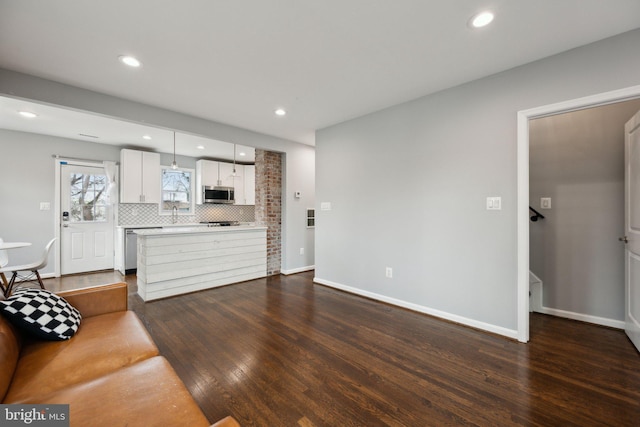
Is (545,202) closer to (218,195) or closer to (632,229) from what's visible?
(632,229)

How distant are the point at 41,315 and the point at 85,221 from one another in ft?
14.8

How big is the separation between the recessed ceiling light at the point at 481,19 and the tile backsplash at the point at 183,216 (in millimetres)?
6436

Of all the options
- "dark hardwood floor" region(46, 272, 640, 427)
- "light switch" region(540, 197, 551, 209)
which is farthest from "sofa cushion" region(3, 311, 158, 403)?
"light switch" region(540, 197, 551, 209)

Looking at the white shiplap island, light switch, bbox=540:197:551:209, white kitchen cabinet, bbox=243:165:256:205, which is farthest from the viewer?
white kitchen cabinet, bbox=243:165:256:205

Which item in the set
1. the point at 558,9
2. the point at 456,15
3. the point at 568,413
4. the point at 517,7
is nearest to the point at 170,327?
the point at 568,413

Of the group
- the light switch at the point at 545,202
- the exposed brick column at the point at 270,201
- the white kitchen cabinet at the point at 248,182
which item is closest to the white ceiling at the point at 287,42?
the light switch at the point at 545,202

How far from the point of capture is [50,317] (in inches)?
63.2

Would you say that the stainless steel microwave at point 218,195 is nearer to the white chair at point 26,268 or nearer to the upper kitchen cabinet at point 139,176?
the upper kitchen cabinet at point 139,176

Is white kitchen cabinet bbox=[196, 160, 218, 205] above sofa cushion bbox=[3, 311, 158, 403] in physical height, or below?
above

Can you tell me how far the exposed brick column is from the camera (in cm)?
486

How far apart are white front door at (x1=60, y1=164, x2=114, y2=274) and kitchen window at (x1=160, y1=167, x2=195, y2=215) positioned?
1.06m

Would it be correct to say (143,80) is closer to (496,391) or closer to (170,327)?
(170,327)

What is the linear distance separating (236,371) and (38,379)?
109 centimetres

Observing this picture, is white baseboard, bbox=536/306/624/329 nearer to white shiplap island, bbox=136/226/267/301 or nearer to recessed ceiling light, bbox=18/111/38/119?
white shiplap island, bbox=136/226/267/301
